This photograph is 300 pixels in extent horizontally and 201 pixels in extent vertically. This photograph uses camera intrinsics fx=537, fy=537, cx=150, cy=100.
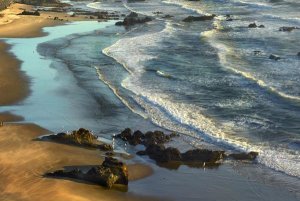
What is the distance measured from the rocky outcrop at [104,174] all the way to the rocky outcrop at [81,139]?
2.37 meters

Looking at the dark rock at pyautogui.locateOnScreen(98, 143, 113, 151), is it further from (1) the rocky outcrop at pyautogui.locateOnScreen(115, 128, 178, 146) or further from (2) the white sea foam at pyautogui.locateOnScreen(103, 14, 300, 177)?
(2) the white sea foam at pyautogui.locateOnScreen(103, 14, 300, 177)

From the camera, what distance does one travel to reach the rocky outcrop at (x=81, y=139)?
1533 cm

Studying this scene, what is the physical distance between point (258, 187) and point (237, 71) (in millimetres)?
13765

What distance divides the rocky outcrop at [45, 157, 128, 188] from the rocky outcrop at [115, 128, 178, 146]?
116 inches

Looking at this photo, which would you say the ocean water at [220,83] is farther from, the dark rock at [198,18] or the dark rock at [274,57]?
the dark rock at [198,18]

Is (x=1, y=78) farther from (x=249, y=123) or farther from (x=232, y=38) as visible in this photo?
(x=232, y=38)

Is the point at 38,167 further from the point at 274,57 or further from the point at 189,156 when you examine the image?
the point at 274,57

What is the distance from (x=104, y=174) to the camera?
12.5 metres

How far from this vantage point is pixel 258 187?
41.8ft

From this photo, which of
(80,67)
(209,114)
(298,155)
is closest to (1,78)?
(80,67)

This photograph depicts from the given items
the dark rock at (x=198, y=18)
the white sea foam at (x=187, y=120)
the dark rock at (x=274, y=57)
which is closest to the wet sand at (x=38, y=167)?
the white sea foam at (x=187, y=120)

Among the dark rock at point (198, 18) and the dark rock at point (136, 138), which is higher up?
the dark rock at point (136, 138)

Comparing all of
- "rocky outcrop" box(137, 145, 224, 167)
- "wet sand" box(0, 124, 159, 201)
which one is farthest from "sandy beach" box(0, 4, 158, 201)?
"rocky outcrop" box(137, 145, 224, 167)

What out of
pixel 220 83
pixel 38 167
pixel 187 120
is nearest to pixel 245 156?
pixel 187 120
